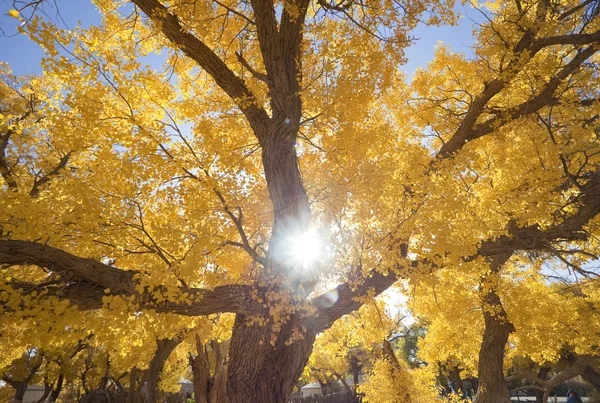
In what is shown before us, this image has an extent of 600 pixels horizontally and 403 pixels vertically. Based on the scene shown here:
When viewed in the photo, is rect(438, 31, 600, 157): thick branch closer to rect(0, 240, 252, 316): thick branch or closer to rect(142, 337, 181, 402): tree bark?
rect(0, 240, 252, 316): thick branch

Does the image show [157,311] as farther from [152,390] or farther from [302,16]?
[152,390]

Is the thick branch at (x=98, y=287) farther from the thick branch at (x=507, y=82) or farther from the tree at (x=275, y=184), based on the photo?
the thick branch at (x=507, y=82)

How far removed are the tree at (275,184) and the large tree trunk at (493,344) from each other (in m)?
2.46

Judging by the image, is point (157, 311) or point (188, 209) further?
point (188, 209)

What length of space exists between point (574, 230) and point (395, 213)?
10.0ft

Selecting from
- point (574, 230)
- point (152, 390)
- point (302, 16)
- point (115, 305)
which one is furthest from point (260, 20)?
point (152, 390)

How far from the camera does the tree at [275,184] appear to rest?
14.4 feet

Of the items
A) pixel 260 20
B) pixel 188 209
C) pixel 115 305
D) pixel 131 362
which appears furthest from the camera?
pixel 131 362

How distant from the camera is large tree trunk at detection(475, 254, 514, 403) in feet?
27.2

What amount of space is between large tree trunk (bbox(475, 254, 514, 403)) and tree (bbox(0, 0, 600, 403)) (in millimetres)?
2456

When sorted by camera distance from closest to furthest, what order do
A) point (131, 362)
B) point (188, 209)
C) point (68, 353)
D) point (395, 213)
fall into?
point (188, 209)
point (395, 213)
point (131, 362)
point (68, 353)

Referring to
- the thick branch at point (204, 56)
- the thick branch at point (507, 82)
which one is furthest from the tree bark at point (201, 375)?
the thick branch at point (507, 82)

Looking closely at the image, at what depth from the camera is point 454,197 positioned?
5.76 metres

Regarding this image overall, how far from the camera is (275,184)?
16.3 ft
